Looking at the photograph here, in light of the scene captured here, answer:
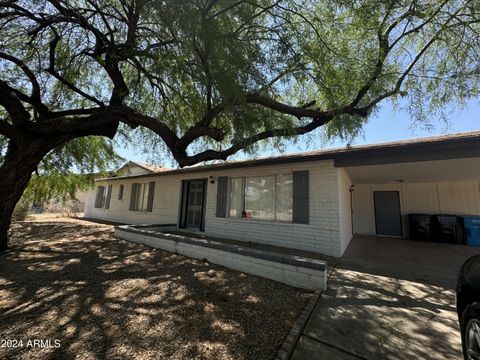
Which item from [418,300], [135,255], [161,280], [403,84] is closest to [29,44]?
[135,255]

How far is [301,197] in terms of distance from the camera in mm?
6246

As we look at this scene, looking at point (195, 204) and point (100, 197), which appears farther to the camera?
point (100, 197)

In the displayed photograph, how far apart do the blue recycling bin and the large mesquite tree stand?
619 cm

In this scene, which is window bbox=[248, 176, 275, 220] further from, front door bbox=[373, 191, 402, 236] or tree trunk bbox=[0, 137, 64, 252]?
front door bbox=[373, 191, 402, 236]

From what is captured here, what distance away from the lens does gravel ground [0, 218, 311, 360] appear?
209cm

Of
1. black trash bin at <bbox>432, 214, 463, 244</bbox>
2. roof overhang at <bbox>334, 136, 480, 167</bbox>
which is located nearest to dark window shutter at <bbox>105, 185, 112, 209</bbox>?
roof overhang at <bbox>334, 136, 480, 167</bbox>

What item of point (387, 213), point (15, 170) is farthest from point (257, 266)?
point (387, 213)

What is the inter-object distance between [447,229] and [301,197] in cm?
666

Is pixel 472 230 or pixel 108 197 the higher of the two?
pixel 108 197

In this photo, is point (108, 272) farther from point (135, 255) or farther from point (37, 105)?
point (37, 105)

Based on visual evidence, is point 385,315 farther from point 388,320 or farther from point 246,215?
point 246,215

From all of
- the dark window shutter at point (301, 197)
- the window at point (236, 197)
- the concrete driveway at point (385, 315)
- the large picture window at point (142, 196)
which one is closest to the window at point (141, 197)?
the large picture window at point (142, 196)

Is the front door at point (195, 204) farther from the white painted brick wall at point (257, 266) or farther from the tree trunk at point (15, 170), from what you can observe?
the tree trunk at point (15, 170)

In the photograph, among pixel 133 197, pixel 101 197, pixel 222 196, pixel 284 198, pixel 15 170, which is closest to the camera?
pixel 15 170
